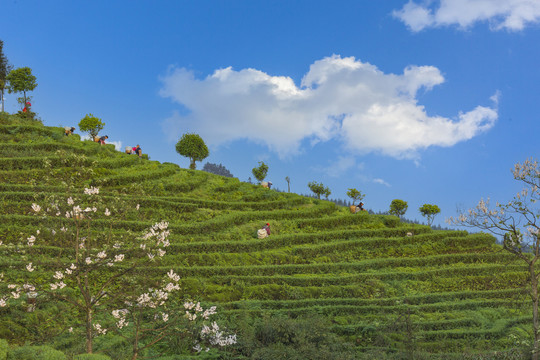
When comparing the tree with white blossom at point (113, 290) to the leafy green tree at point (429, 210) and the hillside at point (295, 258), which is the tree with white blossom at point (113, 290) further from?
the leafy green tree at point (429, 210)

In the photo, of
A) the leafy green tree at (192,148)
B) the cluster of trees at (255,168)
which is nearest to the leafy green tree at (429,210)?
the cluster of trees at (255,168)

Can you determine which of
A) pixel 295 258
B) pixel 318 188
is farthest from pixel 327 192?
pixel 295 258

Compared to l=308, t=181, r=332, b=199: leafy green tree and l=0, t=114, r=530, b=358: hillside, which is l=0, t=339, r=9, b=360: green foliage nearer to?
l=0, t=114, r=530, b=358: hillside

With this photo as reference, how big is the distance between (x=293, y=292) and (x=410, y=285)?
7.07 m

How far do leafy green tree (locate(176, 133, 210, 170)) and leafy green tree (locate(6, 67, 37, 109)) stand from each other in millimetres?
17269

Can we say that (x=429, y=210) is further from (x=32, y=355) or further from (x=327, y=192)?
(x=32, y=355)

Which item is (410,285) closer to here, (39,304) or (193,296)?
(193,296)

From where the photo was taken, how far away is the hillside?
51.3 feet

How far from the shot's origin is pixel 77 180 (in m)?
27.4

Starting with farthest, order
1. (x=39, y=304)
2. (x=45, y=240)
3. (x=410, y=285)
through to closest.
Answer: (x=410, y=285)
(x=45, y=240)
(x=39, y=304)

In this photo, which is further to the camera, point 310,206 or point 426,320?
point 310,206

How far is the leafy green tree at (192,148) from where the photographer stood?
44.6m

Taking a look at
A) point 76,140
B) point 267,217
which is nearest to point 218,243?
point 267,217

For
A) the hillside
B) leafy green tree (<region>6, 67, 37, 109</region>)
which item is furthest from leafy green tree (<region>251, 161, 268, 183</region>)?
leafy green tree (<region>6, 67, 37, 109</region>)
